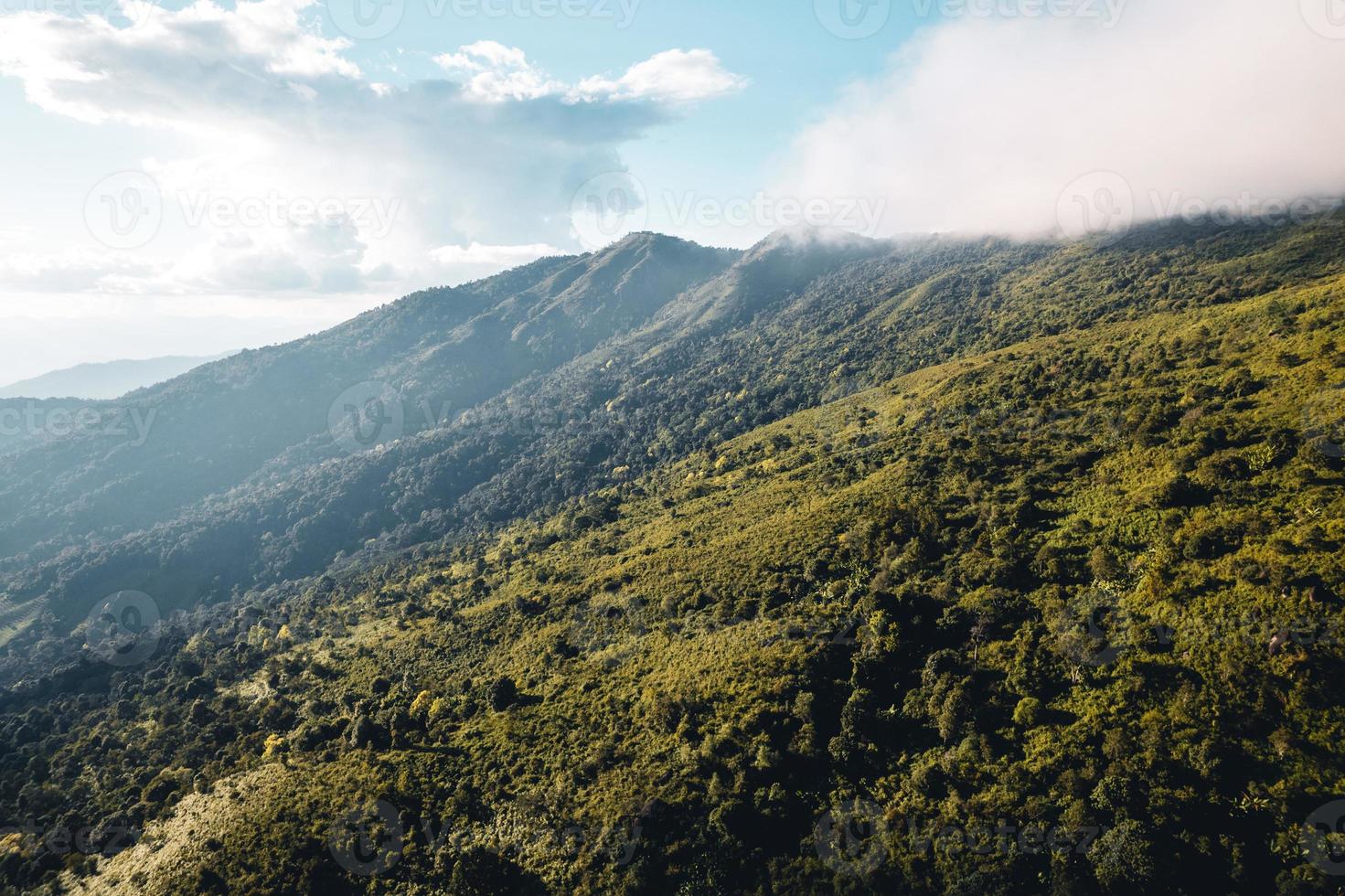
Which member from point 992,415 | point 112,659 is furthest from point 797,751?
point 112,659

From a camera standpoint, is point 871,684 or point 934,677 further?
point 871,684

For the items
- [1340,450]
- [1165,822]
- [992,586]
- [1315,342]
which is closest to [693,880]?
[1165,822]

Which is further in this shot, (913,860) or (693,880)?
(693,880)

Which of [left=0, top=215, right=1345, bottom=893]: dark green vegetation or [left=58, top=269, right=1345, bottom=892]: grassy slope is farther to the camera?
[left=0, top=215, right=1345, bottom=893]: dark green vegetation

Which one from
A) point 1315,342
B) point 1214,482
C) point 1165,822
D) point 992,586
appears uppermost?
point 1315,342

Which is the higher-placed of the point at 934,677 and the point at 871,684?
the point at 934,677

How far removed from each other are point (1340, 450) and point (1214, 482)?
808 centimetres

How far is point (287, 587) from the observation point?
168375mm

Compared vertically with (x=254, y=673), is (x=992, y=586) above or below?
above

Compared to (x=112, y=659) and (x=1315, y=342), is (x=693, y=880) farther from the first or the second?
(x=112, y=659)

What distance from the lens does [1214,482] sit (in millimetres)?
50375

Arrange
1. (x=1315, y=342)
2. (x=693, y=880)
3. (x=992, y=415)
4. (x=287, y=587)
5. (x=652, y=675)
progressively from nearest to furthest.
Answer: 1. (x=693, y=880)
2. (x=652, y=675)
3. (x=1315, y=342)
4. (x=992, y=415)
5. (x=287, y=587)

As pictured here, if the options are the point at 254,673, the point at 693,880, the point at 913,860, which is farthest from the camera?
the point at 254,673

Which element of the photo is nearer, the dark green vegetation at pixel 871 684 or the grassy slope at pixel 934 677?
the grassy slope at pixel 934 677
